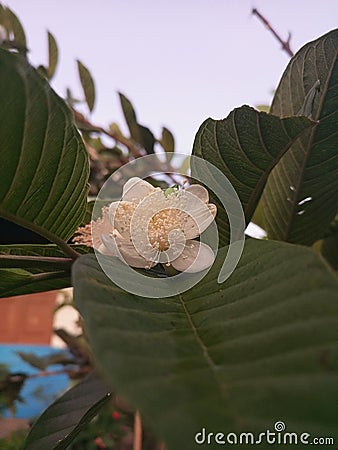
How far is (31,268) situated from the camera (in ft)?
1.28

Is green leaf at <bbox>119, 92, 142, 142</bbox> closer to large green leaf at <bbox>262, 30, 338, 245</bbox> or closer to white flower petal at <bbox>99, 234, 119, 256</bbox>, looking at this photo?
large green leaf at <bbox>262, 30, 338, 245</bbox>

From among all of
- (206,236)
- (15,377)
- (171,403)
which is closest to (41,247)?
(206,236)

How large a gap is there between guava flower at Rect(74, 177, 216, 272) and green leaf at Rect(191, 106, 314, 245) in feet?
0.11

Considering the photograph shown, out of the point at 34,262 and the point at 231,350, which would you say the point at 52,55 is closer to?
the point at 34,262

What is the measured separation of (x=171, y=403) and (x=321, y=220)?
1.32 feet

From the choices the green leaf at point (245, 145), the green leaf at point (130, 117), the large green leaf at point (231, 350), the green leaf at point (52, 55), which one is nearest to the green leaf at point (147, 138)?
the green leaf at point (130, 117)

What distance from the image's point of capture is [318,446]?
18 centimetres

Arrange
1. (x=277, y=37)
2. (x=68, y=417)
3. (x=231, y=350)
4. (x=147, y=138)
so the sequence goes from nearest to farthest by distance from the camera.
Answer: (x=231, y=350) < (x=68, y=417) < (x=277, y=37) < (x=147, y=138)

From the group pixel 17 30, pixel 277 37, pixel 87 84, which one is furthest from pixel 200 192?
pixel 17 30

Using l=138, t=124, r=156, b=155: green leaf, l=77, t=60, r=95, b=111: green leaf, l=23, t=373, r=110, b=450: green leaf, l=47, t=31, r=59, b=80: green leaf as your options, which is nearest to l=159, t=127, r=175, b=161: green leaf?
l=138, t=124, r=156, b=155: green leaf

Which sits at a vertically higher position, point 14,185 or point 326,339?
point 14,185

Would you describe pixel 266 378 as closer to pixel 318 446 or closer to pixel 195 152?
pixel 318 446

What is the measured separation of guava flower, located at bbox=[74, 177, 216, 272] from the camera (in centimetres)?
37

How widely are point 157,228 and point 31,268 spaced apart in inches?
4.2
